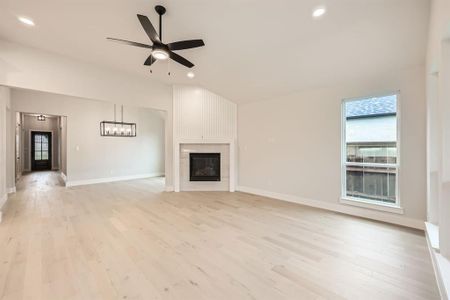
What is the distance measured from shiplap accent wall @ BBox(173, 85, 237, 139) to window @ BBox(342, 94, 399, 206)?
3056 mm

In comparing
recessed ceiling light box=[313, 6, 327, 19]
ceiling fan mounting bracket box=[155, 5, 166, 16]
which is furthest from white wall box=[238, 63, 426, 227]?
ceiling fan mounting bracket box=[155, 5, 166, 16]

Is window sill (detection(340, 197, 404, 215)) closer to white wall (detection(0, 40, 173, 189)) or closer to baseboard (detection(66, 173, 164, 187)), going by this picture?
white wall (detection(0, 40, 173, 189))

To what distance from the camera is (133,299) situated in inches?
67.5

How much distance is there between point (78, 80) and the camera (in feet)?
14.6

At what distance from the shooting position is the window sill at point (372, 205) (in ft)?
11.2

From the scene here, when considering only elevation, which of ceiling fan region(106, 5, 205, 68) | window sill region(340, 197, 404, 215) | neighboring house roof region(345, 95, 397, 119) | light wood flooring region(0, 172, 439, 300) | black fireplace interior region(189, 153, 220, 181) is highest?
ceiling fan region(106, 5, 205, 68)

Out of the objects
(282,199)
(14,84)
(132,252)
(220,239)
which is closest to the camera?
(132,252)

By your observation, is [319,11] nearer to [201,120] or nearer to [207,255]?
[207,255]

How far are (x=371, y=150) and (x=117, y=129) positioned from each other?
8.16 m

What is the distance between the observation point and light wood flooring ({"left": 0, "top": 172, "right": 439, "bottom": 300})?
72.5 inches

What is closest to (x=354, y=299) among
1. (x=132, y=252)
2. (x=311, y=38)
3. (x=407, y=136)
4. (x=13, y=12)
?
(x=132, y=252)

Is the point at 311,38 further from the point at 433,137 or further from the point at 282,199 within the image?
the point at 282,199

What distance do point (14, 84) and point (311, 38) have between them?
17.1 ft

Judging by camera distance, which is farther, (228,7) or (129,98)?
(129,98)
